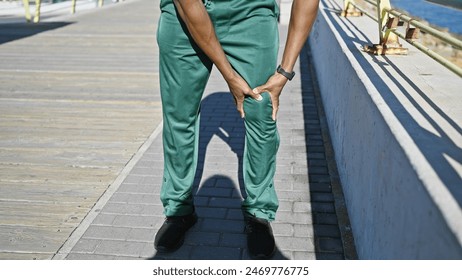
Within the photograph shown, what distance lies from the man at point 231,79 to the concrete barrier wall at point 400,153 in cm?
55

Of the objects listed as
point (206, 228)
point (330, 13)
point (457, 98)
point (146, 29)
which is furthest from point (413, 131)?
point (146, 29)

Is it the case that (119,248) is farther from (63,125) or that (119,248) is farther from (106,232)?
(63,125)

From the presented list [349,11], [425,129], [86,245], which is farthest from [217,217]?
[349,11]

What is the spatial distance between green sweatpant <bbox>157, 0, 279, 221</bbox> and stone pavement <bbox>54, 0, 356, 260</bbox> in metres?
0.24

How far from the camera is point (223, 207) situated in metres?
3.19

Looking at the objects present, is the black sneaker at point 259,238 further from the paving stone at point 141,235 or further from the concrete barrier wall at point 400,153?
the paving stone at point 141,235

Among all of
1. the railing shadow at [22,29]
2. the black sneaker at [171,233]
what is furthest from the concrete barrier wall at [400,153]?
the railing shadow at [22,29]

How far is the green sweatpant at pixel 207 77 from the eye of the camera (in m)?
2.37

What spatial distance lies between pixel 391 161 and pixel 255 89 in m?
0.90

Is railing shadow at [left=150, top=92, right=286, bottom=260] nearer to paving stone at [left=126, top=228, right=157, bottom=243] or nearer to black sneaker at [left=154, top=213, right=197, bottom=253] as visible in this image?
black sneaker at [left=154, top=213, right=197, bottom=253]

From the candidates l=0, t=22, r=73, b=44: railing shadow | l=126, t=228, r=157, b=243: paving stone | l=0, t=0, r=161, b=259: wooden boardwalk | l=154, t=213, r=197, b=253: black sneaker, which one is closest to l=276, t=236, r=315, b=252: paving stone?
l=154, t=213, r=197, b=253: black sneaker

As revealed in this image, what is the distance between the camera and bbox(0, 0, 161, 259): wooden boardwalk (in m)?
3.06

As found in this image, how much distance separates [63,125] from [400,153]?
13.1 feet

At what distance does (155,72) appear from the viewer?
23.3ft
